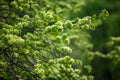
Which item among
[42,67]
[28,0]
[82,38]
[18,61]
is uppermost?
[82,38]

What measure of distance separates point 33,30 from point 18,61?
465 millimetres

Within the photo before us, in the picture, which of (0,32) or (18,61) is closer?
(0,32)

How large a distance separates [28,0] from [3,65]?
2.84 ft

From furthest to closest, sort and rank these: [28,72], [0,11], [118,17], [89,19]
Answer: [118,17], [0,11], [28,72], [89,19]

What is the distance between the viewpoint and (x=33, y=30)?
12.4 feet

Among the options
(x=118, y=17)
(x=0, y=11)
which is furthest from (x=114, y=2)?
(x=0, y=11)

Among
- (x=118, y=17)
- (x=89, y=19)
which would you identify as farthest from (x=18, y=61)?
(x=118, y=17)

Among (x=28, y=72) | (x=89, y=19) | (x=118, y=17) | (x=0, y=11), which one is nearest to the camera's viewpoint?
(x=89, y=19)

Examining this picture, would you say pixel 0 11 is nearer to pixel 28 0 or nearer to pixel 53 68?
pixel 28 0

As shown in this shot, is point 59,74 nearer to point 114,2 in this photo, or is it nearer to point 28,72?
point 28,72

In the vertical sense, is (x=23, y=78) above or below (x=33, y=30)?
below

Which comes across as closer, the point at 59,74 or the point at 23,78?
the point at 59,74

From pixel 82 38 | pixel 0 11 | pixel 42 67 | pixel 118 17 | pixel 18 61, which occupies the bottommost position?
pixel 42 67

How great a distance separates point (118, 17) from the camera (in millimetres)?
10742
